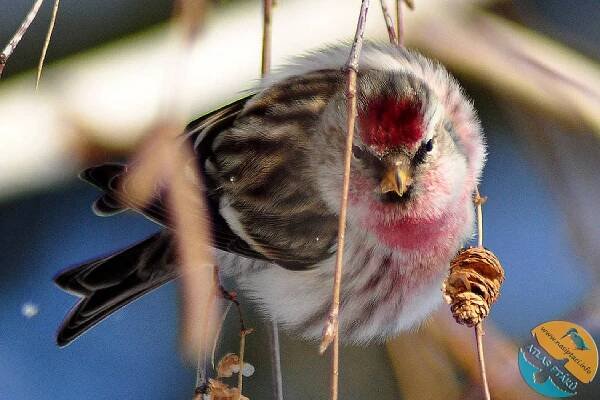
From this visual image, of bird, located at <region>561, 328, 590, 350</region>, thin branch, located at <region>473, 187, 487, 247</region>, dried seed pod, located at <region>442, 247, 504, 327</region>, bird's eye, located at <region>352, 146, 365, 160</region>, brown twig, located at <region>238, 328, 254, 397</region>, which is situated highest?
bird's eye, located at <region>352, 146, 365, 160</region>

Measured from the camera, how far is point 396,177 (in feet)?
Result: 2.97

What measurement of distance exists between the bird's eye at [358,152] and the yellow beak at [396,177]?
0.12ft

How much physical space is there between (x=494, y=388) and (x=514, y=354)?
49 millimetres

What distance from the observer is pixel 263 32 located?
3.27ft

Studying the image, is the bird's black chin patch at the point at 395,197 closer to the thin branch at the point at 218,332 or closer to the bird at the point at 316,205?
the bird at the point at 316,205

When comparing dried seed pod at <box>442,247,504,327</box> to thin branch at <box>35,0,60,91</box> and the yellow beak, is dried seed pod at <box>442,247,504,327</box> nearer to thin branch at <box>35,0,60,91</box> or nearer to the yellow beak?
the yellow beak

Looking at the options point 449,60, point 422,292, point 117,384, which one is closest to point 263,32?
point 449,60

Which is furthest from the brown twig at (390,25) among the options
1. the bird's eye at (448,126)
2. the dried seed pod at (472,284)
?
the dried seed pod at (472,284)

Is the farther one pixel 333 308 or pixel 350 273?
pixel 350 273

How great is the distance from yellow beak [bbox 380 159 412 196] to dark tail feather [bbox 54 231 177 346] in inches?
11.1


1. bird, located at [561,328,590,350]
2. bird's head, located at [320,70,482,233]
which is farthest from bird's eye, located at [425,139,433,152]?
bird, located at [561,328,590,350]

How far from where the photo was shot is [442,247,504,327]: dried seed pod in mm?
868

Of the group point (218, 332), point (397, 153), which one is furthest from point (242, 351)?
point (397, 153)

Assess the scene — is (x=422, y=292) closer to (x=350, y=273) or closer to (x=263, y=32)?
(x=350, y=273)
